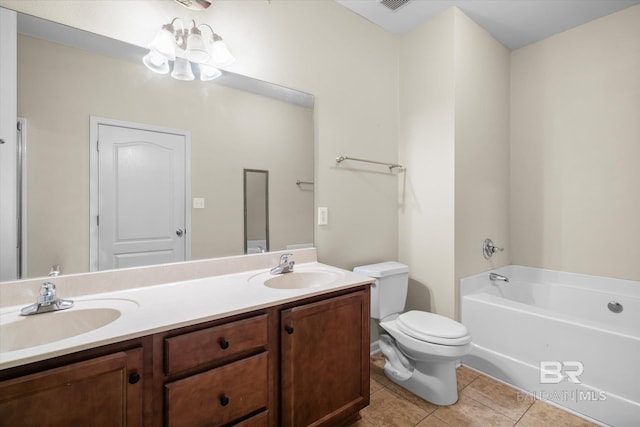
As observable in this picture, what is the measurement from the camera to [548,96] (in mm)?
2537

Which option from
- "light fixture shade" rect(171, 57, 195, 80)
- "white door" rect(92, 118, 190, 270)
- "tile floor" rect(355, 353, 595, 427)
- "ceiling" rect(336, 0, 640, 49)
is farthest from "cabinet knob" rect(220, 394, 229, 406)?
"ceiling" rect(336, 0, 640, 49)

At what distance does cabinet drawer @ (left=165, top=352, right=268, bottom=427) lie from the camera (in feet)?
3.21

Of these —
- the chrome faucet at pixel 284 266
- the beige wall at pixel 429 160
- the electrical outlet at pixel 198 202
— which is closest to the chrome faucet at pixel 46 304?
the electrical outlet at pixel 198 202

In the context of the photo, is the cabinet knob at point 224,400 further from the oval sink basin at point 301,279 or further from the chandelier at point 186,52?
the chandelier at point 186,52

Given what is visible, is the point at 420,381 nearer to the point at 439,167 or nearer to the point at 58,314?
the point at 439,167

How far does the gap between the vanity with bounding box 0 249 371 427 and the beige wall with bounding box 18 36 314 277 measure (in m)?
0.18

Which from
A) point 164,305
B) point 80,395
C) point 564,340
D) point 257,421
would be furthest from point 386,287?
point 80,395

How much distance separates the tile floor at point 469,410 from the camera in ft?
5.28

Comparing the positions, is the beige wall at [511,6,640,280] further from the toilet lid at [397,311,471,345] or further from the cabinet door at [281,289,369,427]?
the cabinet door at [281,289,369,427]

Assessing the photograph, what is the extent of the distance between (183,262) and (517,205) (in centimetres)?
286

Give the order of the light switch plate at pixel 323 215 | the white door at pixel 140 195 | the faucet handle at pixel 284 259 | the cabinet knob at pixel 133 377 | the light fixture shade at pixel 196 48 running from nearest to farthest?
1. the cabinet knob at pixel 133 377
2. the white door at pixel 140 195
3. the light fixture shade at pixel 196 48
4. the faucet handle at pixel 284 259
5. the light switch plate at pixel 323 215

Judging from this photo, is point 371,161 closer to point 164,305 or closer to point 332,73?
point 332,73

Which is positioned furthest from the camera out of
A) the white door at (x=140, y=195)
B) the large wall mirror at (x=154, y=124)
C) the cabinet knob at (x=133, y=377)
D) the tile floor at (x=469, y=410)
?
the tile floor at (x=469, y=410)

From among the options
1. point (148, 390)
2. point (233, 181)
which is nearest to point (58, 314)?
point (148, 390)
